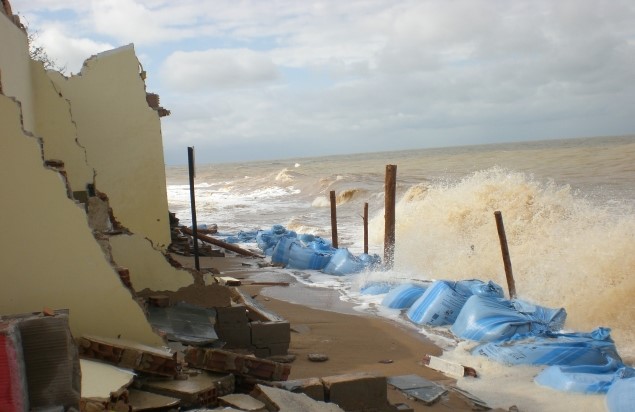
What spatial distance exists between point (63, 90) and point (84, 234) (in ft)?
14.3

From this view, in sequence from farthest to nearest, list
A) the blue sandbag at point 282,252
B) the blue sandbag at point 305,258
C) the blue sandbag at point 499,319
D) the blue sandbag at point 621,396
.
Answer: the blue sandbag at point 282,252, the blue sandbag at point 305,258, the blue sandbag at point 499,319, the blue sandbag at point 621,396

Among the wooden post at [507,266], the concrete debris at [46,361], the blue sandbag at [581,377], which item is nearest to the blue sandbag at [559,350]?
the blue sandbag at [581,377]

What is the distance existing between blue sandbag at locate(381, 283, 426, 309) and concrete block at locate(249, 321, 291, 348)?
11.2 ft

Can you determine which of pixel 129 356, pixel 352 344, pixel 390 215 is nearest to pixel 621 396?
pixel 352 344

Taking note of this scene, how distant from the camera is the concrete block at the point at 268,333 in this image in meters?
6.65

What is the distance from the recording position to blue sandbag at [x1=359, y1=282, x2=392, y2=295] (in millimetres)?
10922

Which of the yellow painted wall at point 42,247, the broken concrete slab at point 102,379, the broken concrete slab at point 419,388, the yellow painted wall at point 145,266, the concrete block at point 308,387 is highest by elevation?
the yellow painted wall at point 42,247

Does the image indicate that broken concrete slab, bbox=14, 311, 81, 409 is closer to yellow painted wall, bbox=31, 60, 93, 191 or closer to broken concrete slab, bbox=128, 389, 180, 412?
broken concrete slab, bbox=128, 389, 180, 412

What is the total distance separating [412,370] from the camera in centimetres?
673

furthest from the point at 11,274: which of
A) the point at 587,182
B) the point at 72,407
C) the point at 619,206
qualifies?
the point at 587,182

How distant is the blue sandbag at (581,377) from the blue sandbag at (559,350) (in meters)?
0.23

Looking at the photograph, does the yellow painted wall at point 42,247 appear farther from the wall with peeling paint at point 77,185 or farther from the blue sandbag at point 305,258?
the blue sandbag at point 305,258

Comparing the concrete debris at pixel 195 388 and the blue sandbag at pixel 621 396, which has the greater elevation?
the concrete debris at pixel 195 388

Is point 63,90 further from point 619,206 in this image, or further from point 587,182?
point 587,182
